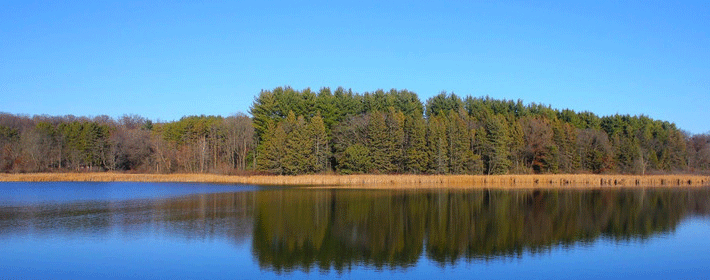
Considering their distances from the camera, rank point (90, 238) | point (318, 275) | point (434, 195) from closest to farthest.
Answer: point (318, 275)
point (90, 238)
point (434, 195)

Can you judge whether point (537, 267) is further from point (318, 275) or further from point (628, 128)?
point (628, 128)

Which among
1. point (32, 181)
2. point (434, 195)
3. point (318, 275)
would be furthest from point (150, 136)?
point (318, 275)

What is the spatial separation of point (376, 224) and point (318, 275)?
28.7ft

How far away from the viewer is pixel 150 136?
7462 cm

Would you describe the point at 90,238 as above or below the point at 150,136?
below

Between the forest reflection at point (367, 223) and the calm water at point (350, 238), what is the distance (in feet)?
0.19

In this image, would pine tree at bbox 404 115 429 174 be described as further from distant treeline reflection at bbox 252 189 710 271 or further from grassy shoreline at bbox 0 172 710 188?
distant treeline reflection at bbox 252 189 710 271

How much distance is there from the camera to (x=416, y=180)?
47.8 metres

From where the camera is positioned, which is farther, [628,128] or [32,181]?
[628,128]

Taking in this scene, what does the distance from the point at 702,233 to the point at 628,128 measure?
171 ft

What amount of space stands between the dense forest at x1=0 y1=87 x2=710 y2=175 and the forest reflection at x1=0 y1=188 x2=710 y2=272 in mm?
18071

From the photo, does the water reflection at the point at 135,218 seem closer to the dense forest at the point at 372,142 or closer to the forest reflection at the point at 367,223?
the forest reflection at the point at 367,223

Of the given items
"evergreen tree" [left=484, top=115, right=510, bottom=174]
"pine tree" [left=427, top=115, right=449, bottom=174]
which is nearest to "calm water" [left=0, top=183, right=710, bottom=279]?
"pine tree" [left=427, top=115, right=449, bottom=174]

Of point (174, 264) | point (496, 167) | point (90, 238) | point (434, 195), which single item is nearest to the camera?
point (174, 264)
